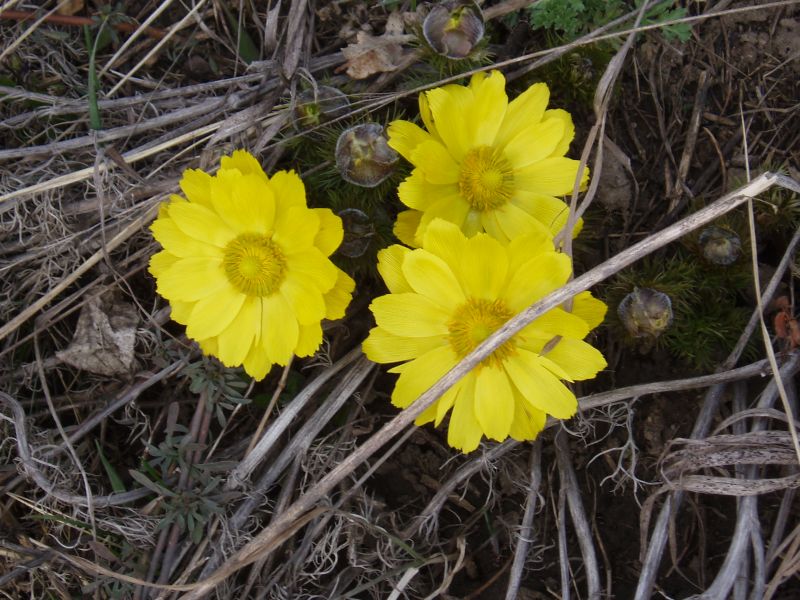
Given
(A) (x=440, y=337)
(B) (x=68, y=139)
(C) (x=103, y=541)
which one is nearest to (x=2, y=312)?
(B) (x=68, y=139)

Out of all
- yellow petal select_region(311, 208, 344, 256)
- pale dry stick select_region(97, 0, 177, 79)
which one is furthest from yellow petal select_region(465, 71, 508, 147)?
pale dry stick select_region(97, 0, 177, 79)

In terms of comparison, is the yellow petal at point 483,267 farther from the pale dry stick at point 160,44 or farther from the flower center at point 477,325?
the pale dry stick at point 160,44

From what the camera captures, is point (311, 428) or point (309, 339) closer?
point (309, 339)

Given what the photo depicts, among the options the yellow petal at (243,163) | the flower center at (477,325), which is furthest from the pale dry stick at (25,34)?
the flower center at (477,325)

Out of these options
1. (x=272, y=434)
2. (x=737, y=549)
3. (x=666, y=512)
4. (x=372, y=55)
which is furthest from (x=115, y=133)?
(x=737, y=549)

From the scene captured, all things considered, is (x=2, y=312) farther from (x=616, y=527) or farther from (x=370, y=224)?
(x=616, y=527)

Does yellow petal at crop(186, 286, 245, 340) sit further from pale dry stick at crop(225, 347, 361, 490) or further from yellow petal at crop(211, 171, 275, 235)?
pale dry stick at crop(225, 347, 361, 490)

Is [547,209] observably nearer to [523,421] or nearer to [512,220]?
[512,220]
